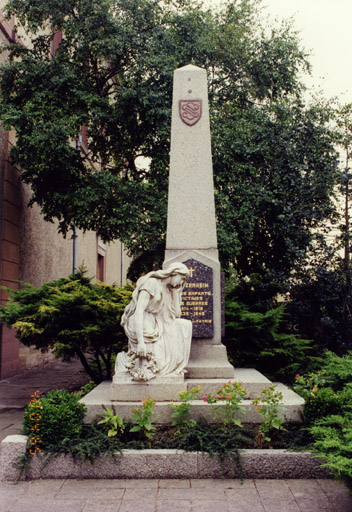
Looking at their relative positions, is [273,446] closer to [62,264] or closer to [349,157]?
[349,157]

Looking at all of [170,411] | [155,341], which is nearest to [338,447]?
[170,411]

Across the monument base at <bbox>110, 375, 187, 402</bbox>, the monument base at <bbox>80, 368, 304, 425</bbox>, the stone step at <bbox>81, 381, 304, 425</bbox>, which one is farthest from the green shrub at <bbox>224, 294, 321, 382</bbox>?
the monument base at <bbox>110, 375, 187, 402</bbox>

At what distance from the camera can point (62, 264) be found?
15914 mm

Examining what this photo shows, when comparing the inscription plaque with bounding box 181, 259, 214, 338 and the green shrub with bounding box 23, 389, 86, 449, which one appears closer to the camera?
the green shrub with bounding box 23, 389, 86, 449

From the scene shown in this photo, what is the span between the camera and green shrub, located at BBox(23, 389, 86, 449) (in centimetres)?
462

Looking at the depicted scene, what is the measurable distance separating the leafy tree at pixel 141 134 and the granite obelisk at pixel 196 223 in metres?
3.82

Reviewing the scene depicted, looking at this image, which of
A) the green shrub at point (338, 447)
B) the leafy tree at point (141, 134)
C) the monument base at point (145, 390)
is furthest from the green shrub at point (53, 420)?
the leafy tree at point (141, 134)

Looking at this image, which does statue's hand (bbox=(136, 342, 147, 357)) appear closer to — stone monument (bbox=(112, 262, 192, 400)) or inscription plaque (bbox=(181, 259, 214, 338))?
stone monument (bbox=(112, 262, 192, 400))

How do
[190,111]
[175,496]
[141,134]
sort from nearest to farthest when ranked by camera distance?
[175,496] < [190,111] < [141,134]

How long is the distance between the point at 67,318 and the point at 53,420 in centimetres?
315

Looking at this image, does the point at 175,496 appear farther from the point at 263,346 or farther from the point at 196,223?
the point at 263,346

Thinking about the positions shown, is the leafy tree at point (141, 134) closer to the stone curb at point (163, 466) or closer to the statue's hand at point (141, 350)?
the statue's hand at point (141, 350)

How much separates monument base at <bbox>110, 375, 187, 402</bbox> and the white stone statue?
0.08m

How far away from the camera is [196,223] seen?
694 cm
